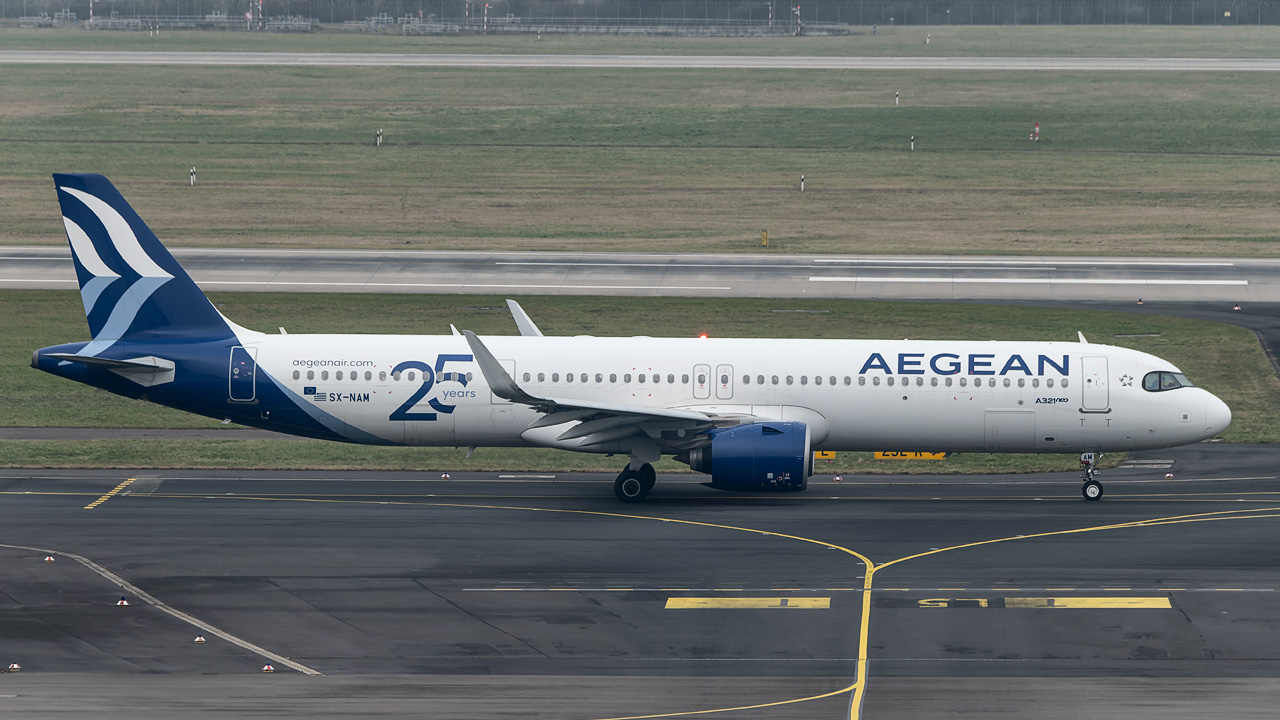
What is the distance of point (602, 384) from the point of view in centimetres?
3788

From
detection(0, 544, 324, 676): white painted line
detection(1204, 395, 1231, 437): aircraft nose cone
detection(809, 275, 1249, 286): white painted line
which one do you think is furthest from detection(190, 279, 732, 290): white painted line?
detection(0, 544, 324, 676): white painted line

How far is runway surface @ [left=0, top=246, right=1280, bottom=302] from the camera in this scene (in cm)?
6397

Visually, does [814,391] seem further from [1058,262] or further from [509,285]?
[1058,262]

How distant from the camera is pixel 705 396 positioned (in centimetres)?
3772

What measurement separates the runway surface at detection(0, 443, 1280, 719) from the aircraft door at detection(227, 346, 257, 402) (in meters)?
2.63

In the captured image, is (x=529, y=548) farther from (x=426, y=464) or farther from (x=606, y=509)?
(x=426, y=464)

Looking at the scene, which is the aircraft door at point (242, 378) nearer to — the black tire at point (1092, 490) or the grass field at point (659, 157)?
the black tire at point (1092, 490)

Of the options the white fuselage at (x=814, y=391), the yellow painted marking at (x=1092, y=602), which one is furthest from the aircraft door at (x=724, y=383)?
the yellow painted marking at (x=1092, y=602)

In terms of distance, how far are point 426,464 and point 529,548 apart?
31.2 feet

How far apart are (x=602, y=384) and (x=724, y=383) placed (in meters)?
3.15

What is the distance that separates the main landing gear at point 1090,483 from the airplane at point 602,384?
1.8 inches

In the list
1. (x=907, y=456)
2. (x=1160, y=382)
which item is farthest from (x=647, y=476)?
(x=1160, y=382)

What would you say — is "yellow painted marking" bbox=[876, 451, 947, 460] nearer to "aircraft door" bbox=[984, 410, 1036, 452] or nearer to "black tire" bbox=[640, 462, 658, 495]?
"aircraft door" bbox=[984, 410, 1036, 452]

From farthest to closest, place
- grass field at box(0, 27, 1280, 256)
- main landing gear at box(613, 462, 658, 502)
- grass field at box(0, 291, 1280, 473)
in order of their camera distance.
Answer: grass field at box(0, 27, 1280, 256) → grass field at box(0, 291, 1280, 473) → main landing gear at box(613, 462, 658, 502)
